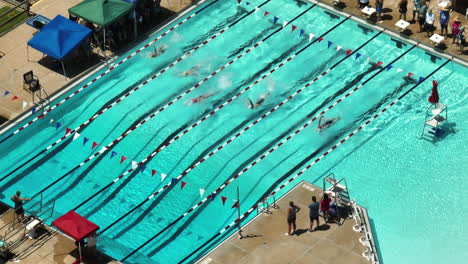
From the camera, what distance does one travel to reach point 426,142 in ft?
144

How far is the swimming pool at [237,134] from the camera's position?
4103 centimetres

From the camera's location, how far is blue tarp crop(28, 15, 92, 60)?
4625 centimetres

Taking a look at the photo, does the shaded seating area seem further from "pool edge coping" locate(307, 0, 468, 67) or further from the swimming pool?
"pool edge coping" locate(307, 0, 468, 67)

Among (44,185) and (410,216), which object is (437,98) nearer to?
(410,216)

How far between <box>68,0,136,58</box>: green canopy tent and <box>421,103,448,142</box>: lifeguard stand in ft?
42.8

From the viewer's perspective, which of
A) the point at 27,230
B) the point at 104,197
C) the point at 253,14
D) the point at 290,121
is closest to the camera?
the point at 27,230

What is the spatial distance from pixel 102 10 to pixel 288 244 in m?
14.6

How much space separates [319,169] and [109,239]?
8257mm

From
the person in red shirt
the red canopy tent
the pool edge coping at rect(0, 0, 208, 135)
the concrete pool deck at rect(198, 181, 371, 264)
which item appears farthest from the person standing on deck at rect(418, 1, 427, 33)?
the red canopy tent

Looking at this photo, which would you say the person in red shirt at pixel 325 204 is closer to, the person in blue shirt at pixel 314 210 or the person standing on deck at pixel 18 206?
the person in blue shirt at pixel 314 210

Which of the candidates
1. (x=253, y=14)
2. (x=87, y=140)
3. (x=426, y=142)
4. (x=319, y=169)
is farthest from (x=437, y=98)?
(x=87, y=140)

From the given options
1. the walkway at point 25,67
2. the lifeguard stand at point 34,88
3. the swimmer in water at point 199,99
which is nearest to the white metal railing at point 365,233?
the swimmer in water at point 199,99

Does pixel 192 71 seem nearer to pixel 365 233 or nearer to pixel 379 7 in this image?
pixel 379 7

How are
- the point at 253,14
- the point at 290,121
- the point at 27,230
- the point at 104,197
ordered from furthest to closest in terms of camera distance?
the point at 253,14 → the point at 290,121 → the point at 104,197 → the point at 27,230
